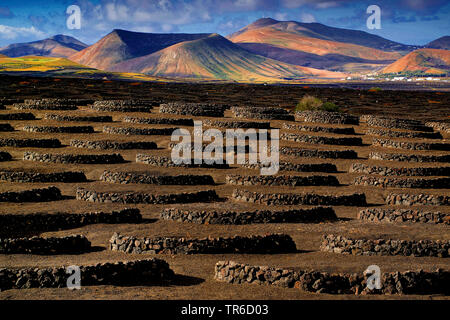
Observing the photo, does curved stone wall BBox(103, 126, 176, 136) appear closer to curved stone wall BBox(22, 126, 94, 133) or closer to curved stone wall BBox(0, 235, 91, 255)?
curved stone wall BBox(22, 126, 94, 133)

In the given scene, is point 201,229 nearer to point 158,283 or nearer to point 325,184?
point 158,283

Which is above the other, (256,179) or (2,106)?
(2,106)

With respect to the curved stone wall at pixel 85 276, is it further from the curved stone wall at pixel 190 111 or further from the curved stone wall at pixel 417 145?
the curved stone wall at pixel 190 111

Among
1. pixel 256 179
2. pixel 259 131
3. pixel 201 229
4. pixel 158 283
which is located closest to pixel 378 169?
pixel 256 179

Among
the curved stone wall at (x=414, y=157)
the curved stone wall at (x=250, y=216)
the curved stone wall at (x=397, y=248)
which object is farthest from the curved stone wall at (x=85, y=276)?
the curved stone wall at (x=414, y=157)

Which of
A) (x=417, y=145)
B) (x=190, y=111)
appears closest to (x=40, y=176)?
(x=190, y=111)

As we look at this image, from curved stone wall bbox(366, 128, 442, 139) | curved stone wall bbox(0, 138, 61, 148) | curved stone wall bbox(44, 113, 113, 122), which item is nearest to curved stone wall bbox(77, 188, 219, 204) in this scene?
curved stone wall bbox(0, 138, 61, 148)
